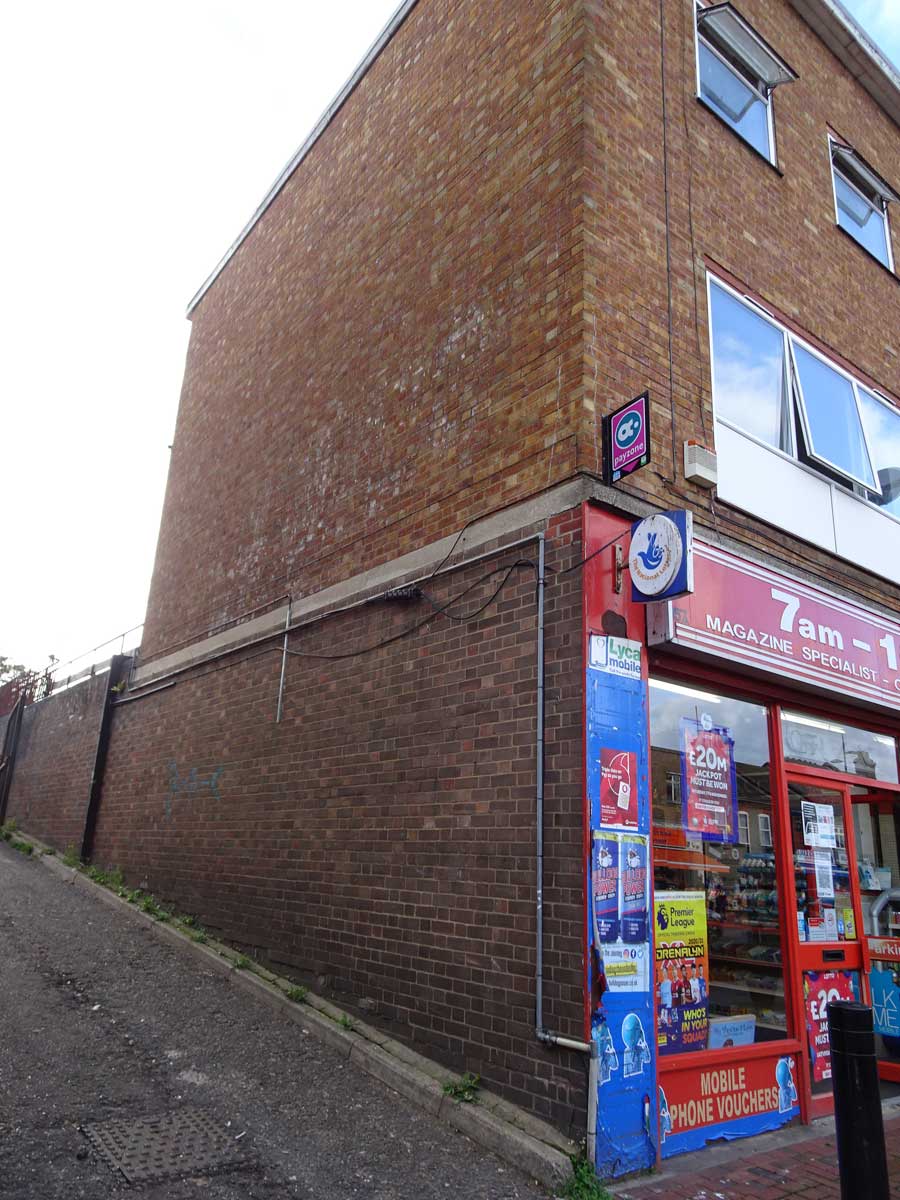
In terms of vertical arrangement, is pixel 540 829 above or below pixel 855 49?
below

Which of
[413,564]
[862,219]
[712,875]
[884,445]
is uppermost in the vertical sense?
[862,219]

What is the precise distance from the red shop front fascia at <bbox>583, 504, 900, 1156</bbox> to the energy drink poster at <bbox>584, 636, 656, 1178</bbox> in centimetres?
10

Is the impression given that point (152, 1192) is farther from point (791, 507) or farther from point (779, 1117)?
point (791, 507)

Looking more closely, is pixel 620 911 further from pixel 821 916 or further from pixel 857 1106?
pixel 821 916

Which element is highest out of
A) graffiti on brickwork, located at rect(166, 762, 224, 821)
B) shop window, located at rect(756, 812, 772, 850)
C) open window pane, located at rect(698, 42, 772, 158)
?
open window pane, located at rect(698, 42, 772, 158)

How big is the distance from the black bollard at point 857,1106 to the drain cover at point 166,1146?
9.33 ft

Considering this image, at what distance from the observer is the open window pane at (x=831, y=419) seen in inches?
307

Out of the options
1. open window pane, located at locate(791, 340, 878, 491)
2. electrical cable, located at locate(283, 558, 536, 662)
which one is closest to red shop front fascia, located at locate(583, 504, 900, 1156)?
electrical cable, located at locate(283, 558, 536, 662)

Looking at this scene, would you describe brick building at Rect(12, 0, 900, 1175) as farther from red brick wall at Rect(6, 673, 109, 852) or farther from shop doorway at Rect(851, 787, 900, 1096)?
red brick wall at Rect(6, 673, 109, 852)

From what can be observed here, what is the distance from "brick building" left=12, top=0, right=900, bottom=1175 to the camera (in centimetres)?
529

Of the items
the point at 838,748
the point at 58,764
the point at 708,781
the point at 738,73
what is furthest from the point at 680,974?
the point at 58,764

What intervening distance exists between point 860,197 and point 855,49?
1.65 metres

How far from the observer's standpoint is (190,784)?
31.9 ft

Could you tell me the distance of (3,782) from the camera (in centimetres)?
1739
